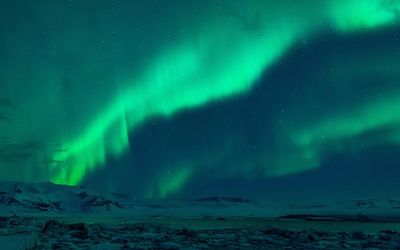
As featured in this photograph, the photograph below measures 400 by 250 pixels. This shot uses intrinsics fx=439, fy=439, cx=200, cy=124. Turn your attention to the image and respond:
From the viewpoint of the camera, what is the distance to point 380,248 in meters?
16.3

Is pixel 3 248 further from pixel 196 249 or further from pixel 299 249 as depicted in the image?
pixel 299 249

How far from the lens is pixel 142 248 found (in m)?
15.4

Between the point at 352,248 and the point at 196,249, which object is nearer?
the point at 196,249

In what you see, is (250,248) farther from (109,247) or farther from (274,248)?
(109,247)

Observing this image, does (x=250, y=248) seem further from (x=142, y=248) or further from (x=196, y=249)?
(x=142, y=248)

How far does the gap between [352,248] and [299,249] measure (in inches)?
82.1

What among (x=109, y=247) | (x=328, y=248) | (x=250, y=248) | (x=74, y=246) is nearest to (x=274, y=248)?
(x=250, y=248)

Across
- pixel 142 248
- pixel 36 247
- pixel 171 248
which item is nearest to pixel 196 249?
pixel 171 248

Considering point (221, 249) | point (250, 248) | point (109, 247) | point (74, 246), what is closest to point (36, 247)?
point (74, 246)

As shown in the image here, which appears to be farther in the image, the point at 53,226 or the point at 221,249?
the point at 53,226

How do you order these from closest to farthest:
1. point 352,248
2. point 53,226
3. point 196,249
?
1. point 196,249
2. point 352,248
3. point 53,226

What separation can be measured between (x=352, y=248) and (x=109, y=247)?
8.82m

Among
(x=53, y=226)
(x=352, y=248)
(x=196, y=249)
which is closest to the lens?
(x=196, y=249)

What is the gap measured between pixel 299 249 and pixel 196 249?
3.74m
